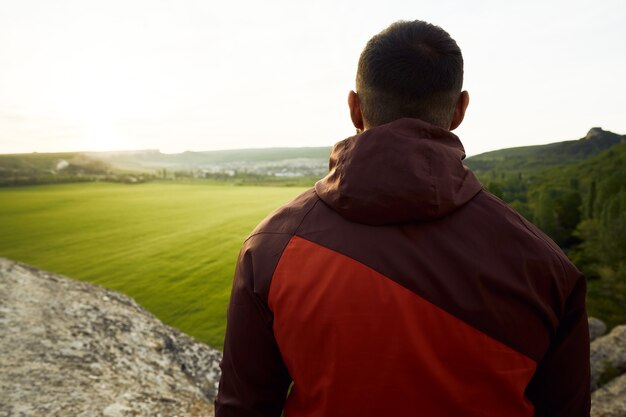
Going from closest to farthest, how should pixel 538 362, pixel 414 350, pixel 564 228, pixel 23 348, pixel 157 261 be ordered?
pixel 414 350 → pixel 538 362 → pixel 23 348 → pixel 157 261 → pixel 564 228

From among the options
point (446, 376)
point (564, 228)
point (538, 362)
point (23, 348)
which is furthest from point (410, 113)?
point (564, 228)

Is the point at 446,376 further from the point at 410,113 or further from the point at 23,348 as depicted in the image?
the point at 23,348

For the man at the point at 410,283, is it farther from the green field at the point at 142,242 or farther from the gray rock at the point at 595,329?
the gray rock at the point at 595,329

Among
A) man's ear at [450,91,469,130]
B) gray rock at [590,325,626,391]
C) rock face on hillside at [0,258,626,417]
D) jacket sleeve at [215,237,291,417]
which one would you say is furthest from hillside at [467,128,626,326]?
jacket sleeve at [215,237,291,417]

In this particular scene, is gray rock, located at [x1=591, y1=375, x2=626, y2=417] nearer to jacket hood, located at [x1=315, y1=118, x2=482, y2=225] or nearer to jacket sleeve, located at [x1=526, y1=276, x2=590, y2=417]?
jacket sleeve, located at [x1=526, y1=276, x2=590, y2=417]

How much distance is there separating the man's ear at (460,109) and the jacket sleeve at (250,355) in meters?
1.37

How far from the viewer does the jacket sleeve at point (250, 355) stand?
1.90 m

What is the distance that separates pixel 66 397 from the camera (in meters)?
5.06

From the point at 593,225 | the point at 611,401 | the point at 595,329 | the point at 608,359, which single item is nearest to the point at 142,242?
the point at 608,359

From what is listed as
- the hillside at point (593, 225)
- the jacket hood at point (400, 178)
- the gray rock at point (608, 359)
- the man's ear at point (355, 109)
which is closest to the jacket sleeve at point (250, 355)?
the jacket hood at point (400, 178)

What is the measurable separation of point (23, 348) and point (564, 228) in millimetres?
70530

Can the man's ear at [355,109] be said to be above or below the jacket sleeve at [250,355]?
above

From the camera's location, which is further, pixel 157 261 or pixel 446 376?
pixel 157 261

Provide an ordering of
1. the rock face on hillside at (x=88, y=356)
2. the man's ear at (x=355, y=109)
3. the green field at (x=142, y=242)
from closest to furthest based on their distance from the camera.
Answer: the man's ear at (x=355, y=109), the rock face on hillside at (x=88, y=356), the green field at (x=142, y=242)
